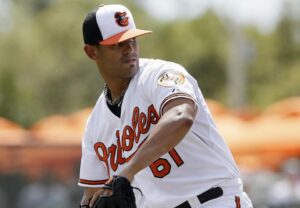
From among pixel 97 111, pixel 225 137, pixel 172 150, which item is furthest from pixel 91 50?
pixel 225 137

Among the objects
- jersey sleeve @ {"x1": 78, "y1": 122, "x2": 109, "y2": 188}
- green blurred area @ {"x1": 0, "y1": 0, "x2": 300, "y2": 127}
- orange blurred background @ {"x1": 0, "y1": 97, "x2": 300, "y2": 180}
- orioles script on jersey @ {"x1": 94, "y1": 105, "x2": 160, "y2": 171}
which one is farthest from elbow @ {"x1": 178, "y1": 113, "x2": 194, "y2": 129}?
green blurred area @ {"x1": 0, "y1": 0, "x2": 300, "y2": 127}

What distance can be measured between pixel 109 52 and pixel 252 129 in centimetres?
1147

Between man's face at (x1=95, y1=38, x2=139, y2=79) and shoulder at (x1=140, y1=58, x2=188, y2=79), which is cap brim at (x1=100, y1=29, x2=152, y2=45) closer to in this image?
man's face at (x1=95, y1=38, x2=139, y2=79)

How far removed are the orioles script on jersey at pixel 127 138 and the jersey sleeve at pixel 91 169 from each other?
0.21 ft

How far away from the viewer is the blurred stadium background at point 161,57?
13.0 m

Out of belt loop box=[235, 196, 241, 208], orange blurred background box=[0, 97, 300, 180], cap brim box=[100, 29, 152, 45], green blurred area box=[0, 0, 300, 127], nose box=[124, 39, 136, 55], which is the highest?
cap brim box=[100, 29, 152, 45]

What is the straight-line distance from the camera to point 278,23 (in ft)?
156

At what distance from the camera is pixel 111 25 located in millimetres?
5559

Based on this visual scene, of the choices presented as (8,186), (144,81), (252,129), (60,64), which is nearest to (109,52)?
(144,81)

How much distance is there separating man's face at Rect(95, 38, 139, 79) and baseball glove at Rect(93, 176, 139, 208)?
794 mm

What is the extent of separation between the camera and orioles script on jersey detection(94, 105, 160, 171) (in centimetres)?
547

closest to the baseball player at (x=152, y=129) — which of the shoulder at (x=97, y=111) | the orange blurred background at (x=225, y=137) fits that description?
the shoulder at (x=97, y=111)

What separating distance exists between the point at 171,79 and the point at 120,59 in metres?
0.42

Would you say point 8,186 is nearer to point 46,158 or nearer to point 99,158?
point 46,158
